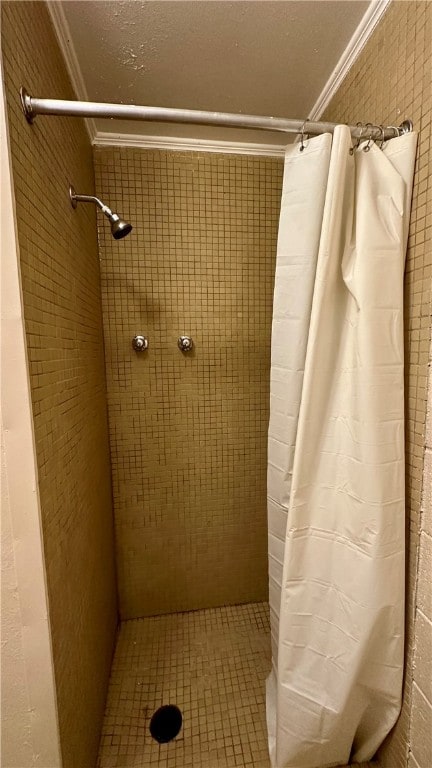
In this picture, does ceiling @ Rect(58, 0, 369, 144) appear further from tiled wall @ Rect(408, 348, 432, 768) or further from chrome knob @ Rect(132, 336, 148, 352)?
tiled wall @ Rect(408, 348, 432, 768)

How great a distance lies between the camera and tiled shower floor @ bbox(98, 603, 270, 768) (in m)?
1.03

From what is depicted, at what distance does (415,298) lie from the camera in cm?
77

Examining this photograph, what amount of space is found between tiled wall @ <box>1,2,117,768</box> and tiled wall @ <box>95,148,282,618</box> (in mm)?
199

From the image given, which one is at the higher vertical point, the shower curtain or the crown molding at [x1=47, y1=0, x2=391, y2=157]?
the crown molding at [x1=47, y1=0, x2=391, y2=157]

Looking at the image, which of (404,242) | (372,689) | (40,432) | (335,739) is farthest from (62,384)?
(335,739)

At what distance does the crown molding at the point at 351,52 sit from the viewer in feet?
2.77

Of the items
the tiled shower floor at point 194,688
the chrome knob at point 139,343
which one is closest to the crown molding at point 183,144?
the chrome knob at point 139,343

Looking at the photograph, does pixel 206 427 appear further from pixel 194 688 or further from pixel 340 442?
pixel 194 688

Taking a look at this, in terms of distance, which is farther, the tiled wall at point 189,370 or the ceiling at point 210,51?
the tiled wall at point 189,370

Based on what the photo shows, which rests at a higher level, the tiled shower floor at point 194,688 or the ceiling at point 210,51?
the ceiling at point 210,51

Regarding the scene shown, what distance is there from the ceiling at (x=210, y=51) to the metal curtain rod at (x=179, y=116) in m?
0.36

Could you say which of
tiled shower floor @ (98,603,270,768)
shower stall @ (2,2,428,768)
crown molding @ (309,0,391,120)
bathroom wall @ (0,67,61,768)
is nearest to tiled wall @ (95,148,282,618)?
shower stall @ (2,2,428,768)

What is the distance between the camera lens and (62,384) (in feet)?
2.69

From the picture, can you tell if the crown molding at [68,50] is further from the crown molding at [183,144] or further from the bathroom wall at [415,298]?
the bathroom wall at [415,298]
